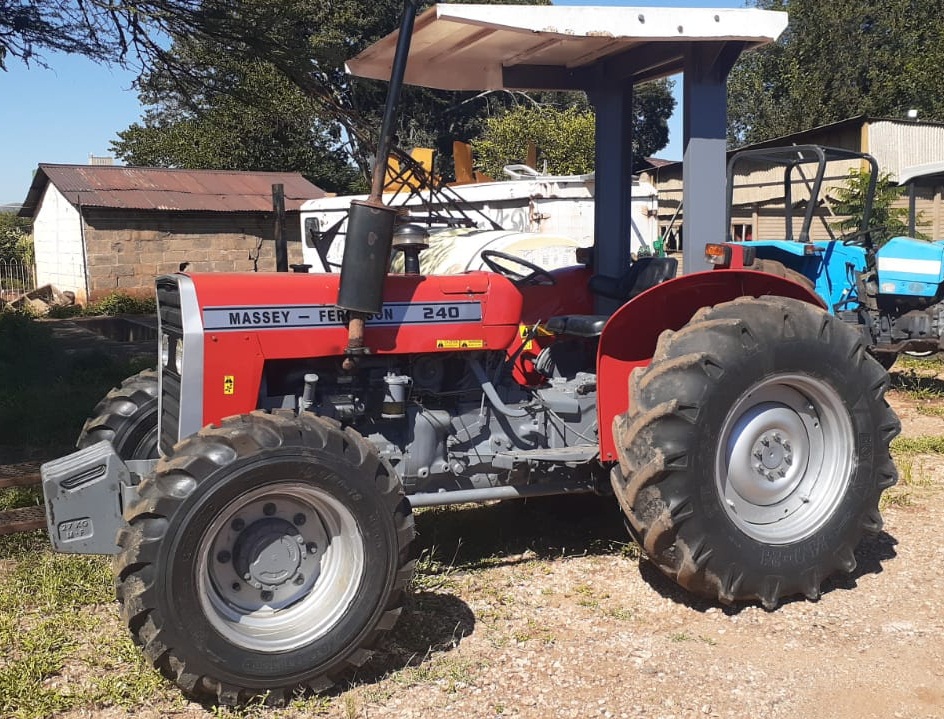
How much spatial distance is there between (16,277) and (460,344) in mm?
26960

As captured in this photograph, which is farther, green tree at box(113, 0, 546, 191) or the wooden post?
green tree at box(113, 0, 546, 191)

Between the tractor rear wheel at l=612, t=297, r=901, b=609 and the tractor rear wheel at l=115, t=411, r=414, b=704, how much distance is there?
106cm

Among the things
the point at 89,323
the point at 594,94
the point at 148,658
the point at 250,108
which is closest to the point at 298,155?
the point at 89,323

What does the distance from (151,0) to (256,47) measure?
0.97 meters

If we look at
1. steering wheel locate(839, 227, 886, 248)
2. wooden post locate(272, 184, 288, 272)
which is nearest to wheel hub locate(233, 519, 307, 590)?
wooden post locate(272, 184, 288, 272)

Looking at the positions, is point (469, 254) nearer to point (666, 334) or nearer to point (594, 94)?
point (594, 94)

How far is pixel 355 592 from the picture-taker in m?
3.39

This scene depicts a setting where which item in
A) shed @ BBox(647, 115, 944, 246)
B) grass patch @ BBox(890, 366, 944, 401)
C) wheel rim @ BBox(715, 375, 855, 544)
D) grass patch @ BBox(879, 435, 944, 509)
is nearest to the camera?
Result: wheel rim @ BBox(715, 375, 855, 544)

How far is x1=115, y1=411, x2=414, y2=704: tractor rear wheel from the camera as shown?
3.11 m

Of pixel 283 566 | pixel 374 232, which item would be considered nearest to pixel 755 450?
pixel 374 232

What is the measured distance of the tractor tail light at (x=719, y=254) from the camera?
411 cm

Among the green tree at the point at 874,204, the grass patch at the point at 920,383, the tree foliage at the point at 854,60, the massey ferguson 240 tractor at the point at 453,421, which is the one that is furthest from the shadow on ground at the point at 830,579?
the tree foliage at the point at 854,60

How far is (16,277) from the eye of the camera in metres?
27.5

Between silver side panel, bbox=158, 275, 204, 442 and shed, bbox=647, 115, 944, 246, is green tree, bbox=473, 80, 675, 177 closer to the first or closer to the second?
shed, bbox=647, 115, 944, 246
